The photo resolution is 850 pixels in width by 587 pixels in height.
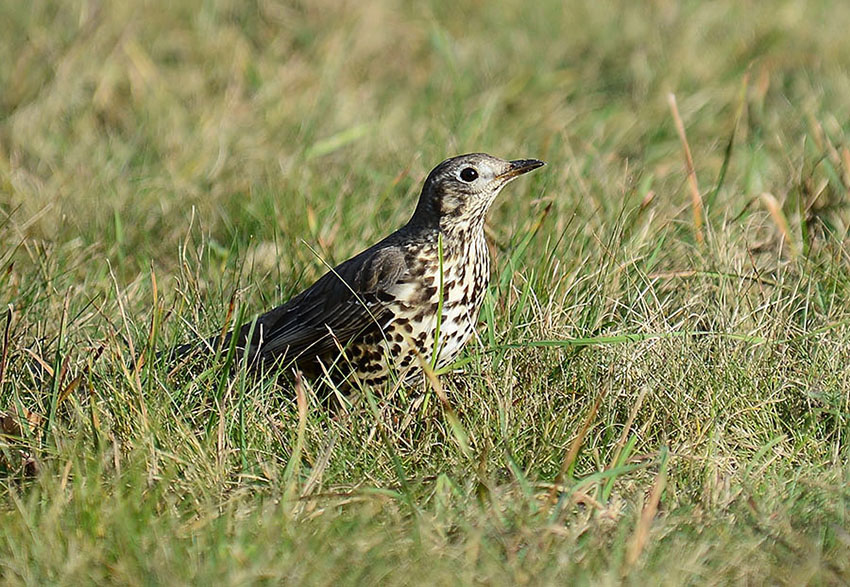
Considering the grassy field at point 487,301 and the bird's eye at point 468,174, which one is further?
the bird's eye at point 468,174

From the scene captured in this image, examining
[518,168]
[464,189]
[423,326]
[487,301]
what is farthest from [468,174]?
[423,326]

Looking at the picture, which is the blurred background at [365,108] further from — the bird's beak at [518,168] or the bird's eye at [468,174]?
the bird's eye at [468,174]

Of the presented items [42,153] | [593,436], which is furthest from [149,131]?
[593,436]

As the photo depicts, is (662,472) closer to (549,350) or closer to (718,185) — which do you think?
(549,350)

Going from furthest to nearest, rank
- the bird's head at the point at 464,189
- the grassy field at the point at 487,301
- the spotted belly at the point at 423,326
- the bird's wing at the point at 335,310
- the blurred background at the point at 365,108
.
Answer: the blurred background at the point at 365,108 < the bird's head at the point at 464,189 < the bird's wing at the point at 335,310 < the spotted belly at the point at 423,326 < the grassy field at the point at 487,301

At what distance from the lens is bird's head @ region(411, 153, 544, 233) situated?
4492 mm

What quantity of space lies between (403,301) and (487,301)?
29cm

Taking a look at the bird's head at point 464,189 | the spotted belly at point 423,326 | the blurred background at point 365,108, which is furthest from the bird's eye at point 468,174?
the blurred background at point 365,108

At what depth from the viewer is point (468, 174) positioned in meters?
4.52

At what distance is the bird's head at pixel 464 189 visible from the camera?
4.49m

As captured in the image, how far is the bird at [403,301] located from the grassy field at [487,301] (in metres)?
0.13

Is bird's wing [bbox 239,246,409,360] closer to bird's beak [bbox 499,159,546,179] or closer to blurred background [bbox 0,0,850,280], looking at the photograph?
bird's beak [bbox 499,159,546,179]

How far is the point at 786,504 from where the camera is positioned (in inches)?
134

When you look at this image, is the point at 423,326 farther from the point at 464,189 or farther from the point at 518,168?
the point at 518,168
